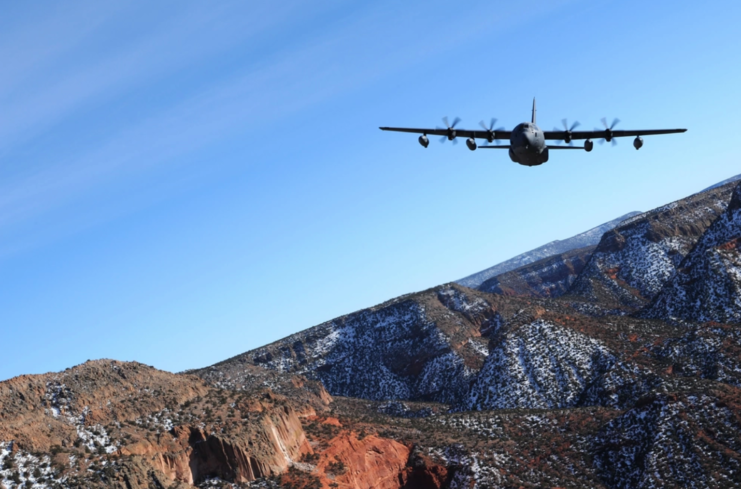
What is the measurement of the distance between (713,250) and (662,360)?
4673 centimetres

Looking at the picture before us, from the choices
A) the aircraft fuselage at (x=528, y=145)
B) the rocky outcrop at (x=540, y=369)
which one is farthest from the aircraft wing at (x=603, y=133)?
the rocky outcrop at (x=540, y=369)

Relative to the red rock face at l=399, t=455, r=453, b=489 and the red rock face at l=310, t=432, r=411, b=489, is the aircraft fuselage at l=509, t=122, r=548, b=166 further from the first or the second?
the red rock face at l=399, t=455, r=453, b=489

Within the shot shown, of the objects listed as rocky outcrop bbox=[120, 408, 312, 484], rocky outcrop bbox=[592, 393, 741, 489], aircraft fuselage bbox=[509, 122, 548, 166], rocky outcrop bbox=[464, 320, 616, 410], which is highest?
aircraft fuselage bbox=[509, 122, 548, 166]

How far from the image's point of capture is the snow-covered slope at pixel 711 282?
417ft

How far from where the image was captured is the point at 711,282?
436ft

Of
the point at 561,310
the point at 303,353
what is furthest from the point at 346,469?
the point at 303,353

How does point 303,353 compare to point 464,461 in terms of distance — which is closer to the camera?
point 464,461

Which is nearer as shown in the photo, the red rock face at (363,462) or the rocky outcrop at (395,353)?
the red rock face at (363,462)

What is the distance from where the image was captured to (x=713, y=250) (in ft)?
459

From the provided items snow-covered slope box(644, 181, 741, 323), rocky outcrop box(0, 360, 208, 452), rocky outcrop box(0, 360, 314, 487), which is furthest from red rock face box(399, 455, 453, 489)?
snow-covered slope box(644, 181, 741, 323)

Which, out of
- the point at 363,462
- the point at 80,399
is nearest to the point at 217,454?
the point at 80,399

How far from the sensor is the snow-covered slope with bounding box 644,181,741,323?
417 ft

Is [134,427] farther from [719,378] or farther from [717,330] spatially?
[717,330]

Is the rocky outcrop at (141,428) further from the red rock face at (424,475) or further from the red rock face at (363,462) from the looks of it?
the red rock face at (424,475)
